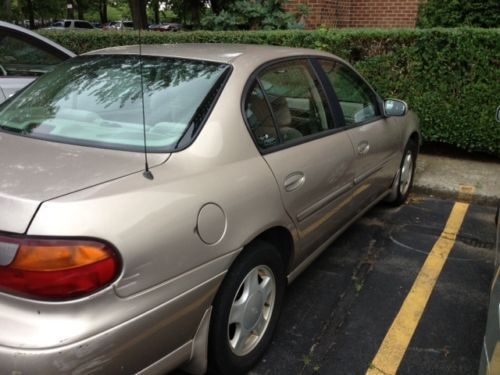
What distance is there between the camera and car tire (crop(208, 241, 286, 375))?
2.32 metres

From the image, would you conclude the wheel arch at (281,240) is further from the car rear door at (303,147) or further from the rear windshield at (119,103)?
the rear windshield at (119,103)

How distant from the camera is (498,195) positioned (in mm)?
5402

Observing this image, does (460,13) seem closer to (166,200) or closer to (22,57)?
(22,57)

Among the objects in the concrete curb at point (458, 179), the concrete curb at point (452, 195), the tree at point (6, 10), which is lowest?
the concrete curb at point (452, 195)

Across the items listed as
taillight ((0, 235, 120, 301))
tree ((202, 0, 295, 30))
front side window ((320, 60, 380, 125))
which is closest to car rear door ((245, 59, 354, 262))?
front side window ((320, 60, 380, 125))

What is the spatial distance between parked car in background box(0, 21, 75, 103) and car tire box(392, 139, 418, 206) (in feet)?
11.6

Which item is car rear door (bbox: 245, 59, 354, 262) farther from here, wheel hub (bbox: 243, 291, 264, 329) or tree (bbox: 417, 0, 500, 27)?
tree (bbox: 417, 0, 500, 27)

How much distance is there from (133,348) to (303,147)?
1.55m

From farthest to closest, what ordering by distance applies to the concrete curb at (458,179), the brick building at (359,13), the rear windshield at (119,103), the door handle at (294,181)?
the brick building at (359,13) < the concrete curb at (458,179) < the door handle at (294,181) < the rear windshield at (119,103)

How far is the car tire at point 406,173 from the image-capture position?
5016 millimetres

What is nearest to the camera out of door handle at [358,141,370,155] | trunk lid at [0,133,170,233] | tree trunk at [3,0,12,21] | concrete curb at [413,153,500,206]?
trunk lid at [0,133,170,233]

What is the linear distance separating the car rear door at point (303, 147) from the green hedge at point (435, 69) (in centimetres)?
341

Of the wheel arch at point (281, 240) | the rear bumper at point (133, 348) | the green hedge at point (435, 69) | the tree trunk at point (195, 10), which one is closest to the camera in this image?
the rear bumper at point (133, 348)

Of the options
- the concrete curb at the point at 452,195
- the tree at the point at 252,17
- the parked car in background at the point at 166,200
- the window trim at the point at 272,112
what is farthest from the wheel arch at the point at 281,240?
the tree at the point at 252,17
